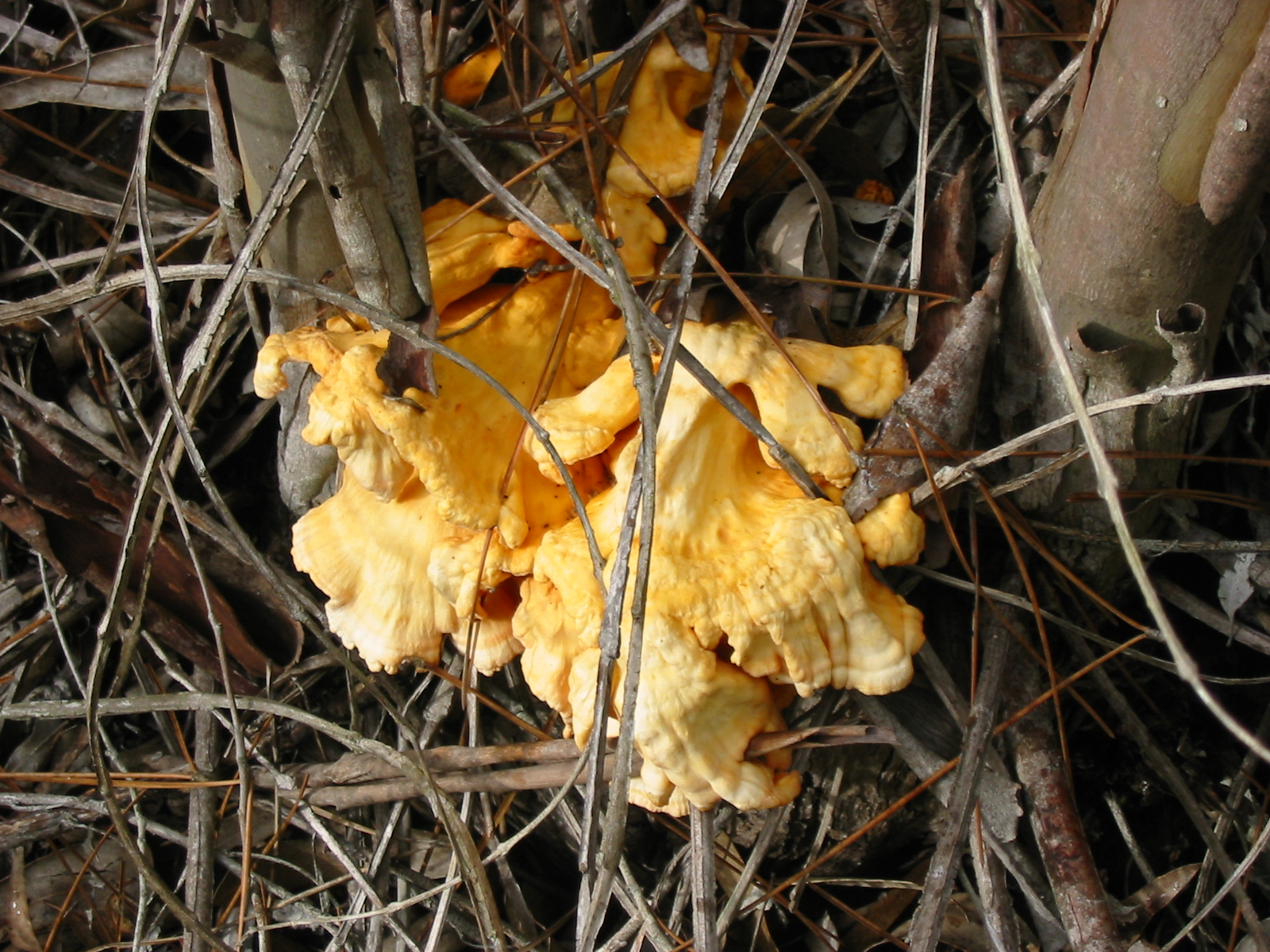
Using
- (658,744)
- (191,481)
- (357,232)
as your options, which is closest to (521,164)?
(357,232)

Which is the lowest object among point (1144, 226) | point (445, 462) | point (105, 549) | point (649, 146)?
point (105, 549)

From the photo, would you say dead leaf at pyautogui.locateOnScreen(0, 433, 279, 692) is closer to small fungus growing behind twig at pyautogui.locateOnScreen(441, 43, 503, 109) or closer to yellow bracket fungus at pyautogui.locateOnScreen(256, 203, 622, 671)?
yellow bracket fungus at pyautogui.locateOnScreen(256, 203, 622, 671)

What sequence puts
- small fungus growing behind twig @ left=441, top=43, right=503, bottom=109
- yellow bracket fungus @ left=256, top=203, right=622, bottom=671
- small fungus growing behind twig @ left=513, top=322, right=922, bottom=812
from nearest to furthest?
small fungus growing behind twig @ left=513, top=322, right=922, bottom=812
yellow bracket fungus @ left=256, top=203, right=622, bottom=671
small fungus growing behind twig @ left=441, top=43, right=503, bottom=109

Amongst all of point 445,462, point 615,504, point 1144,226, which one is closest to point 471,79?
point 445,462

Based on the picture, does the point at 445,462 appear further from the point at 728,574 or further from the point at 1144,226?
the point at 1144,226

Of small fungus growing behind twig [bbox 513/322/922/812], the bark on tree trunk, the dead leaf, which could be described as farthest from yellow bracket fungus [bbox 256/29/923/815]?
the dead leaf

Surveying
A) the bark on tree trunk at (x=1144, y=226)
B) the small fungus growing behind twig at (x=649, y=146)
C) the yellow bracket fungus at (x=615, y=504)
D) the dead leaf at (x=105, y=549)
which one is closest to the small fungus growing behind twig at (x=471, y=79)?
the yellow bracket fungus at (x=615, y=504)
